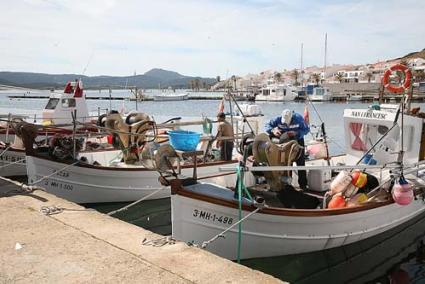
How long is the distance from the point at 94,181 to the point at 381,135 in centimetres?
703

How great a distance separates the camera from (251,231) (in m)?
7.01

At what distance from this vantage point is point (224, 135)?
37.8ft

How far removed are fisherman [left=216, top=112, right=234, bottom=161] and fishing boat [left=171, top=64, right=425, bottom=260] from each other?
2.75 m

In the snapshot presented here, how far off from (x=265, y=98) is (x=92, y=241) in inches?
3675

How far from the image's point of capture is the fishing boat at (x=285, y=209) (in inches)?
266

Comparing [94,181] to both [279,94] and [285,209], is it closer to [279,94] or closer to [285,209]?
[285,209]

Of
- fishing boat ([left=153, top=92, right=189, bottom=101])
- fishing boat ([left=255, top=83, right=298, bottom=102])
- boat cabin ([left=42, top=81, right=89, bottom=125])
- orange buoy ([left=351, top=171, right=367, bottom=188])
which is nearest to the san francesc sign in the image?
orange buoy ([left=351, top=171, right=367, bottom=188])

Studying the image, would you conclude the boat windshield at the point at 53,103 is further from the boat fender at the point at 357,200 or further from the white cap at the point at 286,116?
the boat fender at the point at 357,200

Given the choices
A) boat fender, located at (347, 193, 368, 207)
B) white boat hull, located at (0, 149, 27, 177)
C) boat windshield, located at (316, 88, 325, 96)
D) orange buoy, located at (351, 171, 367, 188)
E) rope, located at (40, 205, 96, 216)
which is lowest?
white boat hull, located at (0, 149, 27, 177)

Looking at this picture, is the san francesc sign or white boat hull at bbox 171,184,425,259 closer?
white boat hull at bbox 171,184,425,259

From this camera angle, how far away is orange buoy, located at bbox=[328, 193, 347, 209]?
7656mm

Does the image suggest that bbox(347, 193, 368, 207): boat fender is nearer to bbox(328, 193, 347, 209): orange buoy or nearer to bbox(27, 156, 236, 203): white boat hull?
bbox(328, 193, 347, 209): orange buoy

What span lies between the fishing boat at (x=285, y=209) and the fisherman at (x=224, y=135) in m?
2.75

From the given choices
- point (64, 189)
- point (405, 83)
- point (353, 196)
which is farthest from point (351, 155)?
point (64, 189)
